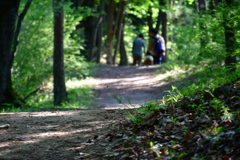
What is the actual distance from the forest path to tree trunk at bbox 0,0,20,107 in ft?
12.2

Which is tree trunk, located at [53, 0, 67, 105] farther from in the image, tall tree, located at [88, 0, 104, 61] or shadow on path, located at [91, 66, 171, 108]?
tall tree, located at [88, 0, 104, 61]

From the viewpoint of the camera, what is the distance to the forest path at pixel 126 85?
14.3 meters

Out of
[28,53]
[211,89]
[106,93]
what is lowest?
[106,93]

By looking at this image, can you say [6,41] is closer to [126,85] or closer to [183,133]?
[183,133]

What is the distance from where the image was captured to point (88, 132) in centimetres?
561

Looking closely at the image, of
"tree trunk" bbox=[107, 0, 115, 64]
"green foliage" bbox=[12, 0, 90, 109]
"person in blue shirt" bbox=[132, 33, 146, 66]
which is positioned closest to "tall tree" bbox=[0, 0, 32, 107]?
"green foliage" bbox=[12, 0, 90, 109]

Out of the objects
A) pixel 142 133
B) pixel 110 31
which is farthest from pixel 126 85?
pixel 142 133

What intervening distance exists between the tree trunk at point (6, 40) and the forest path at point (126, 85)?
3722mm

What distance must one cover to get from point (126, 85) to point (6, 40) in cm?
862

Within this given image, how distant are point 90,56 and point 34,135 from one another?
75.4 feet

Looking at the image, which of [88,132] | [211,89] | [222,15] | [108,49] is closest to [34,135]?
[88,132]

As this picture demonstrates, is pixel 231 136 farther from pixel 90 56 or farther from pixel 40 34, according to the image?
pixel 90 56

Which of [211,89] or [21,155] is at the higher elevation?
[211,89]

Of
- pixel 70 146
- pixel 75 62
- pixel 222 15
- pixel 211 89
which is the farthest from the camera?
pixel 75 62
